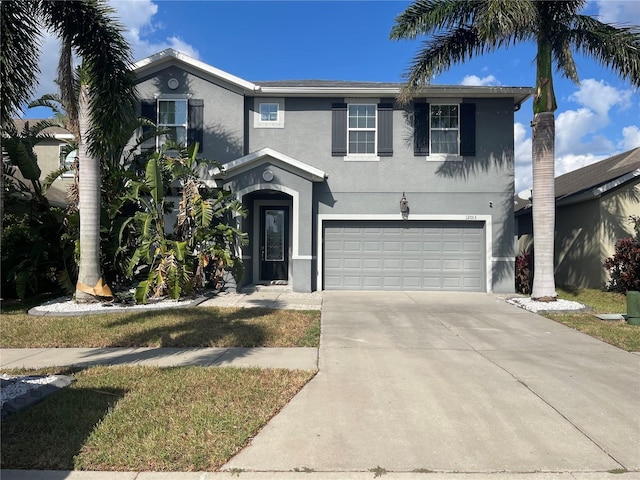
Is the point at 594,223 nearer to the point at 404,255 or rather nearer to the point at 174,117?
the point at 404,255

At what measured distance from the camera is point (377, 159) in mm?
13703

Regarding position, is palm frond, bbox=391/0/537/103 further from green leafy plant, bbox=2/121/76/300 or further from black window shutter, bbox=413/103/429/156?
green leafy plant, bbox=2/121/76/300

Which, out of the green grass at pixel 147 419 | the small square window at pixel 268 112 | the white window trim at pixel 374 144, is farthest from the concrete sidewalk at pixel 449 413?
the small square window at pixel 268 112

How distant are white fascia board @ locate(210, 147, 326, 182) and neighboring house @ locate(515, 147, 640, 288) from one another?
8527 millimetres

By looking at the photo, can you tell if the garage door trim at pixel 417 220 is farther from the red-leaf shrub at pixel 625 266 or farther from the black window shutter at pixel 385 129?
the red-leaf shrub at pixel 625 266

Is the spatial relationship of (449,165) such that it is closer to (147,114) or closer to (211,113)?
(211,113)

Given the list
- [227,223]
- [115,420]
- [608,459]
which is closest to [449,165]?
[227,223]

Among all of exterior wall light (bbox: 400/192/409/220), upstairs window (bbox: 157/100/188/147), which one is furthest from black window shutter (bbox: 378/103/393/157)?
upstairs window (bbox: 157/100/188/147)

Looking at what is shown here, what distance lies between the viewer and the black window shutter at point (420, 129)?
13.6 meters

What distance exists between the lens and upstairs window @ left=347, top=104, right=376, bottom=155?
13820 mm

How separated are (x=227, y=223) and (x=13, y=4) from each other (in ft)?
26.8

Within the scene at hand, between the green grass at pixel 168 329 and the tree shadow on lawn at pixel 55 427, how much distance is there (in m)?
2.29

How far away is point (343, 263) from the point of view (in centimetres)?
1380

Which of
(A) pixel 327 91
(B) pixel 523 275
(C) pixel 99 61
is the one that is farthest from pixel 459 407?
(A) pixel 327 91
